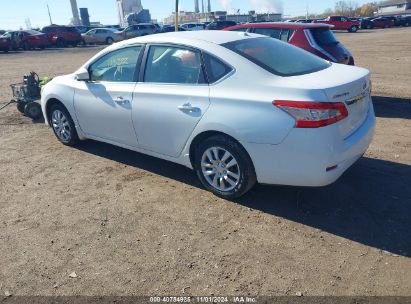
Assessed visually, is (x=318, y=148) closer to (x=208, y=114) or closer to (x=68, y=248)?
(x=208, y=114)

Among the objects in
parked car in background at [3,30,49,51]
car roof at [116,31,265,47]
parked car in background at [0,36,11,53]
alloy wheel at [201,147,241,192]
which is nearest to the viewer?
alloy wheel at [201,147,241,192]

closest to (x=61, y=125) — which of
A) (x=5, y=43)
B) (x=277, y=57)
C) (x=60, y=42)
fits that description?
(x=277, y=57)

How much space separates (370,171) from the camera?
4.54 meters

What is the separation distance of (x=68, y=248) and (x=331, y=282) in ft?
7.42

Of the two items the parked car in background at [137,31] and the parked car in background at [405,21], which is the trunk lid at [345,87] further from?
the parked car in background at [405,21]

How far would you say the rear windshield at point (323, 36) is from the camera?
7.39 meters


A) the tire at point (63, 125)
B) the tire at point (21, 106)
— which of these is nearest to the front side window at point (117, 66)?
the tire at point (63, 125)

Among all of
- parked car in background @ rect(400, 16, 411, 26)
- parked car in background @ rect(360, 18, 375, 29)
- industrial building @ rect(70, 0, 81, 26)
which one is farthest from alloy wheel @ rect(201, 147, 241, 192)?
industrial building @ rect(70, 0, 81, 26)

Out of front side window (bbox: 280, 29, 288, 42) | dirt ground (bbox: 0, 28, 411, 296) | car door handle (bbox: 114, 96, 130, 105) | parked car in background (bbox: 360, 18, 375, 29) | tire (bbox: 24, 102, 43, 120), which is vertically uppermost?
front side window (bbox: 280, 29, 288, 42)

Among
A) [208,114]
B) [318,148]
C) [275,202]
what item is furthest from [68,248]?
[318,148]

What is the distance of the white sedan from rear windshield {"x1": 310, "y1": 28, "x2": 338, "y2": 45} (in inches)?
132

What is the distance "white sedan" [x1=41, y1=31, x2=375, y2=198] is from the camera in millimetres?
3324

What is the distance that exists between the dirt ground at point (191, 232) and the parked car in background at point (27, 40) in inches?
1144

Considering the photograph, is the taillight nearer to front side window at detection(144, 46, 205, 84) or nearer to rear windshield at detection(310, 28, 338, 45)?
front side window at detection(144, 46, 205, 84)
